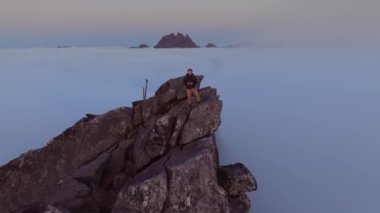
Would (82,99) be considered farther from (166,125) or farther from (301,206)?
(166,125)

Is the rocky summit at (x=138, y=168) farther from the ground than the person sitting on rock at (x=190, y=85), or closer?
closer

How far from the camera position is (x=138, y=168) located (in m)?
21.2

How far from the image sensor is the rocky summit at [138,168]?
733 inches

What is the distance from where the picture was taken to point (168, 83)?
83.3 ft

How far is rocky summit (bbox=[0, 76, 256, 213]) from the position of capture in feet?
61.1

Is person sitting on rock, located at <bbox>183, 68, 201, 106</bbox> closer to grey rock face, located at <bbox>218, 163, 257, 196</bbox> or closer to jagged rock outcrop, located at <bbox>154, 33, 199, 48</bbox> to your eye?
grey rock face, located at <bbox>218, 163, 257, 196</bbox>

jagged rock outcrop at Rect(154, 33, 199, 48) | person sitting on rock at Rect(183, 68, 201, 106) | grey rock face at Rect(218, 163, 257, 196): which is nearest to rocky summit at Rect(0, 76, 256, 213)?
grey rock face at Rect(218, 163, 257, 196)

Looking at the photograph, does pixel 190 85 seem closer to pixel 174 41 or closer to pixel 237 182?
pixel 237 182

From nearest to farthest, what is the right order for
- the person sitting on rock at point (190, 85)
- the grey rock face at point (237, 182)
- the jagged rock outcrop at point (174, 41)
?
1. the grey rock face at point (237, 182)
2. the person sitting on rock at point (190, 85)
3. the jagged rock outcrop at point (174, 41)

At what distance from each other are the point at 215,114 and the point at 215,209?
15.9ft

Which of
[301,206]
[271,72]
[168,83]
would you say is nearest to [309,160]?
[301,206]

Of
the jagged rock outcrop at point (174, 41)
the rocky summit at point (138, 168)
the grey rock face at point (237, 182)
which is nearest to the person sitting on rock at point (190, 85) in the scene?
the rocky summit at point (138, 168)

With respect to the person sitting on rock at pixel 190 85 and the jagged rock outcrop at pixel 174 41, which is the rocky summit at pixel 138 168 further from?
the jagged rock outcrop at pixel 174 41

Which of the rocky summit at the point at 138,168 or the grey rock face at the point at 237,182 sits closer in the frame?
the rocky summit at the point at 138,168
